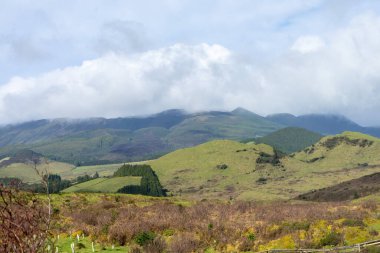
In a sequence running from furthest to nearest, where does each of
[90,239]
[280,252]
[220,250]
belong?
1. [90,239]
2. [220,250]
3. [280,252]

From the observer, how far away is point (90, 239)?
3412cm

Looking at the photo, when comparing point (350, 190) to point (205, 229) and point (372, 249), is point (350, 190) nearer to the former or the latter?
point (205, 229)

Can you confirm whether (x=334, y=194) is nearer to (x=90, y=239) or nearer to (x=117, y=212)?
(x=117, y=212)

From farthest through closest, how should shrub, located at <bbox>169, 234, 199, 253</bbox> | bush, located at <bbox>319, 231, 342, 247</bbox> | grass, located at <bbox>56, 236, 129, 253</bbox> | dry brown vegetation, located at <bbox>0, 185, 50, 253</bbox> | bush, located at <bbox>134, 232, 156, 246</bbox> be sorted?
bush, located at <bbox>134, 232, 156, 246</bbox>
grass, located at <bbox>56, 236, 129, 253</bbox>
bush, located at <bbox>319, 231, 342, 247</bbox>
shrub, located at <bbox>169, 234, 199, 253</bbox>
dry brown vegetation, located at <bbox>0, 185, 50, 253</bbox>

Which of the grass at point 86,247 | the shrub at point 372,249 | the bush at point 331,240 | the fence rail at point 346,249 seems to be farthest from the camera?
the grass at point 86,247

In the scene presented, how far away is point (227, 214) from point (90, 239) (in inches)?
699

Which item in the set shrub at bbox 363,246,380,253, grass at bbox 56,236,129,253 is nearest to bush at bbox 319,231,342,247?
shrub at bbox 363,246,380,253

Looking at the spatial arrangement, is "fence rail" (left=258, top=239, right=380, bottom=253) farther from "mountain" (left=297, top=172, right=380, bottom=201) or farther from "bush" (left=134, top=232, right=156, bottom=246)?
"mountain" (left=297, top=172, right=380, bottom=201)

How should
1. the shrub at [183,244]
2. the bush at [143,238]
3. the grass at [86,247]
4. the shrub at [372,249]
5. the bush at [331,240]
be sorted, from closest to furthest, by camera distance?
1. the shrub at [372,249]
2. the shrub at [183,244]
3. the bush at [331,240]
4. the grass at [86,247]
5. the bush at [143,238]

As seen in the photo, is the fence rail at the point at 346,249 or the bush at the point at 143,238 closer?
the fence rail at the point at 346,249

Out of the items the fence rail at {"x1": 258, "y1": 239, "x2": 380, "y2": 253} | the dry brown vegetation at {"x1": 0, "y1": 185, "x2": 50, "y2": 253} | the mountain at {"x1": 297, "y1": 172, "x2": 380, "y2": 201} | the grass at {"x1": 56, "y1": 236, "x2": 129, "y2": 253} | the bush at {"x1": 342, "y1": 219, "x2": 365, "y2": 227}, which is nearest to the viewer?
the dry brown vegetation at {"x1": 0, "y1": 185, "x2": 50, "y2": 253}

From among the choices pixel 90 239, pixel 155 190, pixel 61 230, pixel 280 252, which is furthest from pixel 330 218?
pixel 155 190

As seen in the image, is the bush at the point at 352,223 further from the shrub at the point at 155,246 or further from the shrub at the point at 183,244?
the shrub at the point at 155,246

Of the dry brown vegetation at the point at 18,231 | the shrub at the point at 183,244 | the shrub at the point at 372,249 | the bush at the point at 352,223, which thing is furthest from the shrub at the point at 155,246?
the dry brown vegetation at the point at 18,231
